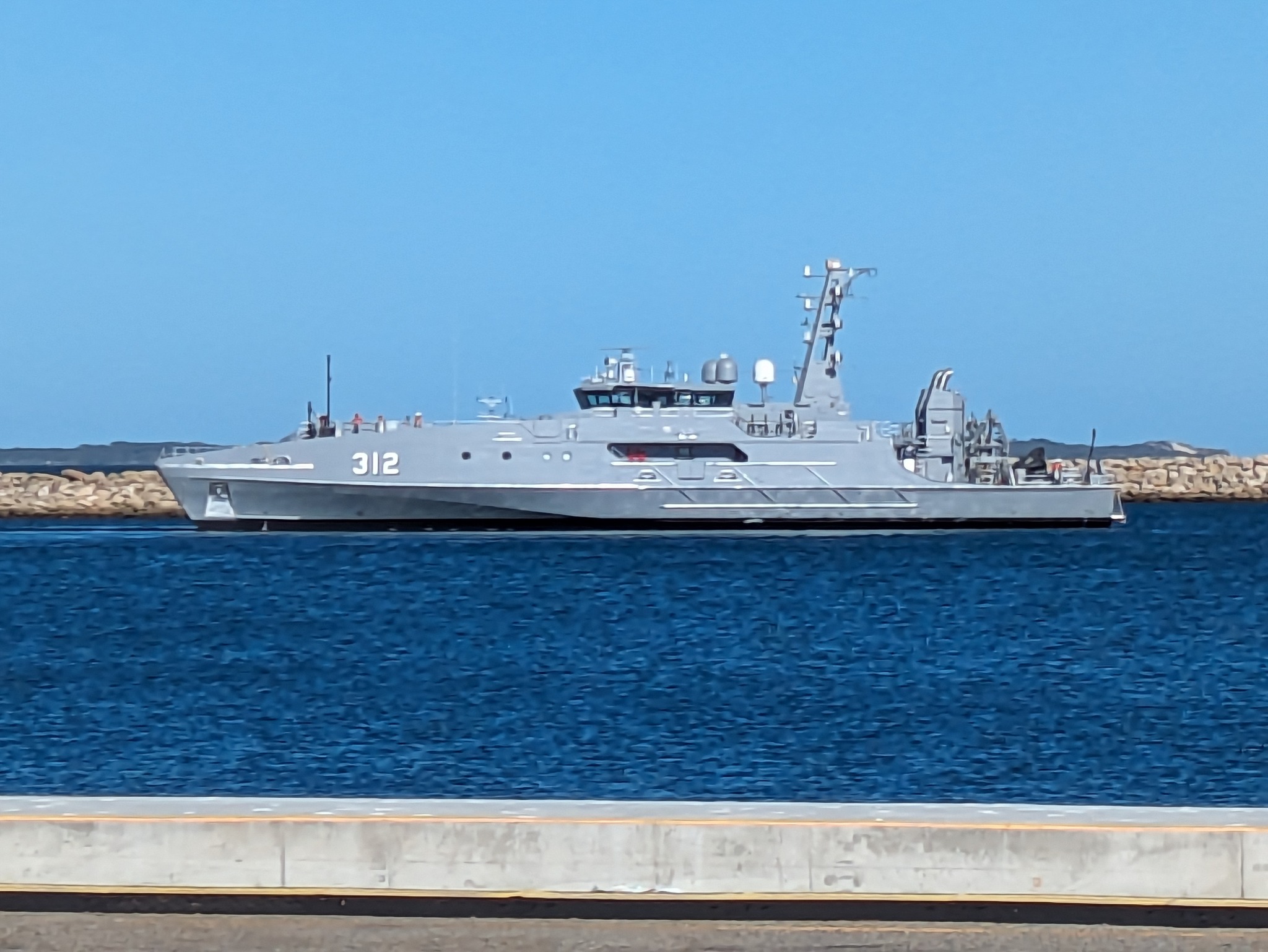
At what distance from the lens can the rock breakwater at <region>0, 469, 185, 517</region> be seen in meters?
76.2

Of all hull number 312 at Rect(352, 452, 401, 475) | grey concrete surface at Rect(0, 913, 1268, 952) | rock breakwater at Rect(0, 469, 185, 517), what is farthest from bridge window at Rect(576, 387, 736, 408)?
grey concrete surface at Rect(0, 913, 1268, 952)

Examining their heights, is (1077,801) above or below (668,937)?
below

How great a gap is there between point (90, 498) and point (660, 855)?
7594 centimetres

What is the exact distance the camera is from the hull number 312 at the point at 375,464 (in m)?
44.6

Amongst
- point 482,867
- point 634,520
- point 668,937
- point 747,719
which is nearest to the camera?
point 668,937

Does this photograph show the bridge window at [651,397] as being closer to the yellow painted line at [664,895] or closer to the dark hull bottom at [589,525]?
the dark hull bottom at [589,525]

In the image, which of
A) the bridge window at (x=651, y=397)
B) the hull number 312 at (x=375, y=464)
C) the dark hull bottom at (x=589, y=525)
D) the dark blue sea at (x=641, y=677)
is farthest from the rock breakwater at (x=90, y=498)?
the bridge window at (x=651, y=397)

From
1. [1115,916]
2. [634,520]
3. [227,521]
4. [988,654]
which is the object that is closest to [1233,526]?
[634,520]

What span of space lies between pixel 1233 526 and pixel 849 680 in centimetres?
4827

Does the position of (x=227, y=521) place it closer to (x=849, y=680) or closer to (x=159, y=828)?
(x=849, y=680)

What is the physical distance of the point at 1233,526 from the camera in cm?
6544

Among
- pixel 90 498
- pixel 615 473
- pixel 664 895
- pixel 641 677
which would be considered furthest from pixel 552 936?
pixel 90 498

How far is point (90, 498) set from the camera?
7788 centimetres

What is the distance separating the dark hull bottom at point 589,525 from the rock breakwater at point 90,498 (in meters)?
29.1
